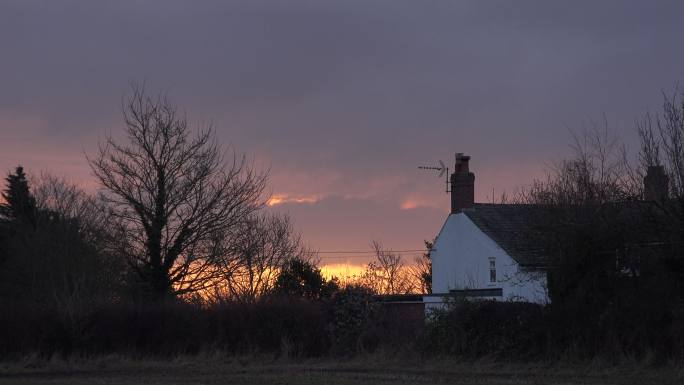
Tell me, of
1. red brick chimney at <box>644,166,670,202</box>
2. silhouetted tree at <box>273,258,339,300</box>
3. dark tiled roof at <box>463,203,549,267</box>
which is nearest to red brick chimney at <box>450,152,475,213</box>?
dark tiled roof at <box>463,203,549,267</box>

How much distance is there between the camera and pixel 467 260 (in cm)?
4519

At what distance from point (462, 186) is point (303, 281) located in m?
11.8

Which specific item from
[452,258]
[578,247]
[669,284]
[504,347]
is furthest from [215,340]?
[452,258]

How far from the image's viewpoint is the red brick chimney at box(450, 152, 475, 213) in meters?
46.2

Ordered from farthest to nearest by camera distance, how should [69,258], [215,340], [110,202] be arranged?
1. [69,258]
2. [110,202]
3. [215,340]

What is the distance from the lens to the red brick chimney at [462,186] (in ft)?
152

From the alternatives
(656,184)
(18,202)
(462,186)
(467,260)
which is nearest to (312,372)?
(656,184)

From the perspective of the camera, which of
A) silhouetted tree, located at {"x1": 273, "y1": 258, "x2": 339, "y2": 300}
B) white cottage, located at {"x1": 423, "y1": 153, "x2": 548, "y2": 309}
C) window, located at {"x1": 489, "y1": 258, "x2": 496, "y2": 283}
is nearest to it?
silhouetted tree, located at {"x1": 273, "y1": 258, "x2": 339, "y2": 300}

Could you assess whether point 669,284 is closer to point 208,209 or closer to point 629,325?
point 629,325

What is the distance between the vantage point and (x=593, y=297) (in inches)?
972

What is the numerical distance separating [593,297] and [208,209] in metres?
17.9

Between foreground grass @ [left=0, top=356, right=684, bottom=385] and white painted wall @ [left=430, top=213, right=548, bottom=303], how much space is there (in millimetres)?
15054

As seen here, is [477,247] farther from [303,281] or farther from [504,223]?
[303,281]

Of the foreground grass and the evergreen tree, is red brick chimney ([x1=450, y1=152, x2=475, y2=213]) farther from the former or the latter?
the evergreen tree
